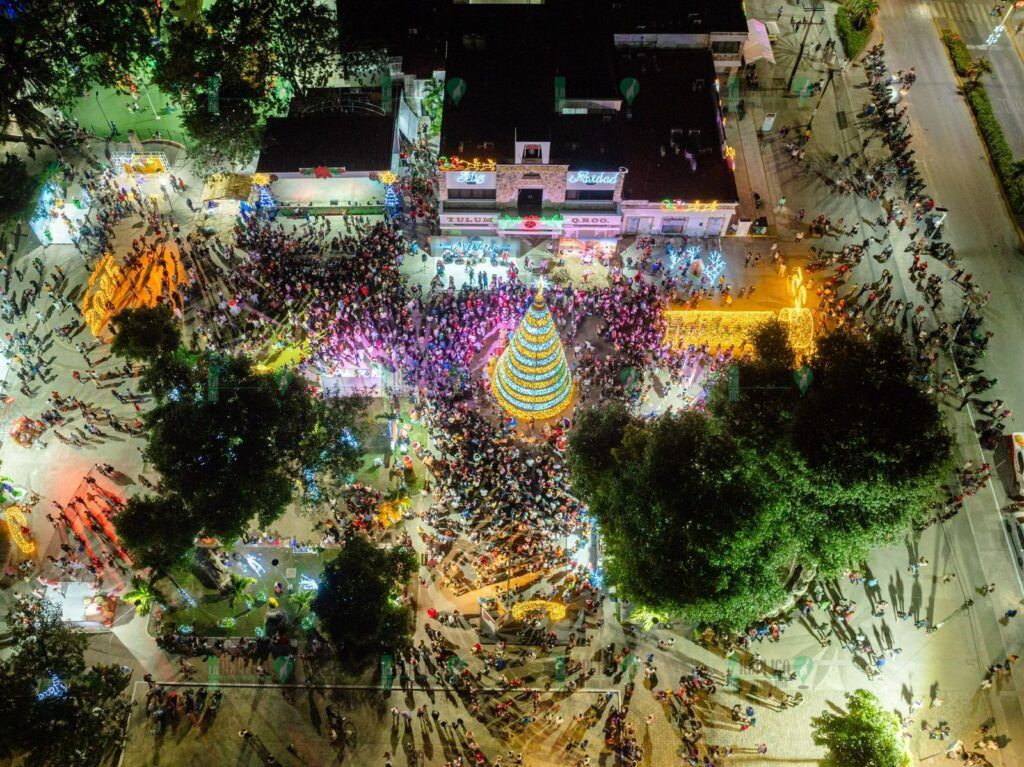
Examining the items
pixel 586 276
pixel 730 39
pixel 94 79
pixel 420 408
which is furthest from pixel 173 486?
pixel 730 39

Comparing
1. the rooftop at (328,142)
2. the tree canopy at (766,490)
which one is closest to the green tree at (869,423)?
the tree canopy at (766,490)

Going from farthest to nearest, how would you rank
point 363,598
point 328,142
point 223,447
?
point 328,142 → point 223,447 → point 363,598

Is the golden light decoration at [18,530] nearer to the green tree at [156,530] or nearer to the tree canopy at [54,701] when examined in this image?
the tree canopy at [54,701]

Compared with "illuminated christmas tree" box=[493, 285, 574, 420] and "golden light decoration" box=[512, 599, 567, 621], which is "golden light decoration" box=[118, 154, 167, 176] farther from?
"golden light decoration" box=[512, 599, 567, 621]

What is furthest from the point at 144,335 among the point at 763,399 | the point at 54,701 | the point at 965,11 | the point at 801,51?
the point at 965,11

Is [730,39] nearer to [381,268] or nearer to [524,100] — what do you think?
[524,100]

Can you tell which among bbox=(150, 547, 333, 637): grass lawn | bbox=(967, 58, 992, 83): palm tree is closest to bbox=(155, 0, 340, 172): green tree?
bbox=(150, 547, 333, 637): grass lawn

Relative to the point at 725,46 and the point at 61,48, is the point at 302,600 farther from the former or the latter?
the point at 725,46
